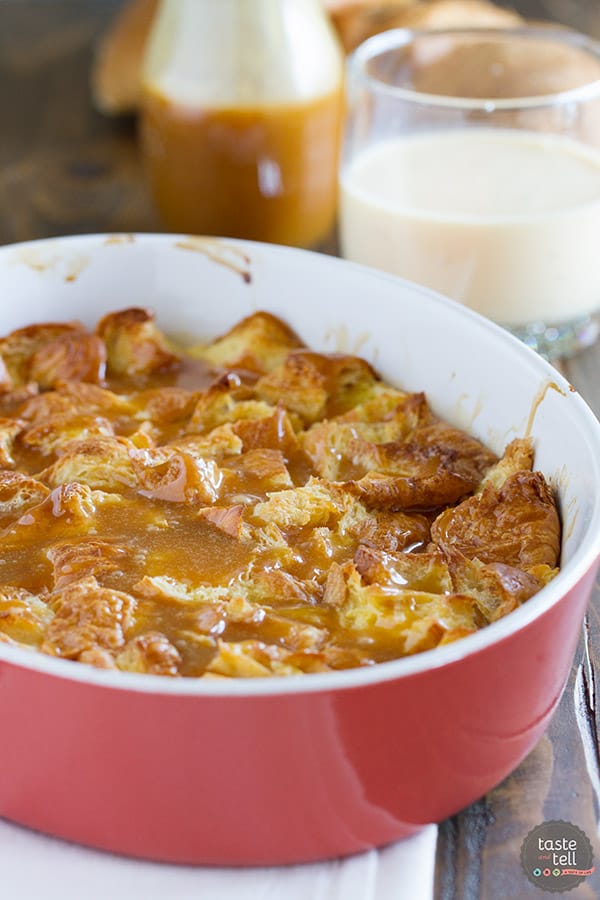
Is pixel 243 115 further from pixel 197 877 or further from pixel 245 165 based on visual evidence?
pixel 197 877

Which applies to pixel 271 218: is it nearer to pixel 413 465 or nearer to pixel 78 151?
pixel 78 151

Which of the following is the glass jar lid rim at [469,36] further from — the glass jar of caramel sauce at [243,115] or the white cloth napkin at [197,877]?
the white cloth napkin at [197,877]

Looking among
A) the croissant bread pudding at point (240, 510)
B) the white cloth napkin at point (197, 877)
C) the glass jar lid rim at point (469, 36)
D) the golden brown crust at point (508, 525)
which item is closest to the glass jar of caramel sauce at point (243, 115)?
the glass jar lid rim at point (469, 36)

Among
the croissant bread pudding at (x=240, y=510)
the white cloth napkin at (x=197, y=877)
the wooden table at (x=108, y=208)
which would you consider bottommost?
the wooden table at (x=108, y=208)

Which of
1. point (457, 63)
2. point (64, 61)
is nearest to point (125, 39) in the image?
point (64, 61)

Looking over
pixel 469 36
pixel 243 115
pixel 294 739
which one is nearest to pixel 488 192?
pixel 469 36

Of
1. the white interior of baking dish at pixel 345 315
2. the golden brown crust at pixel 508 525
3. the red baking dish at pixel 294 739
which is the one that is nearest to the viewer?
the red baking dish at pixel 294 739
